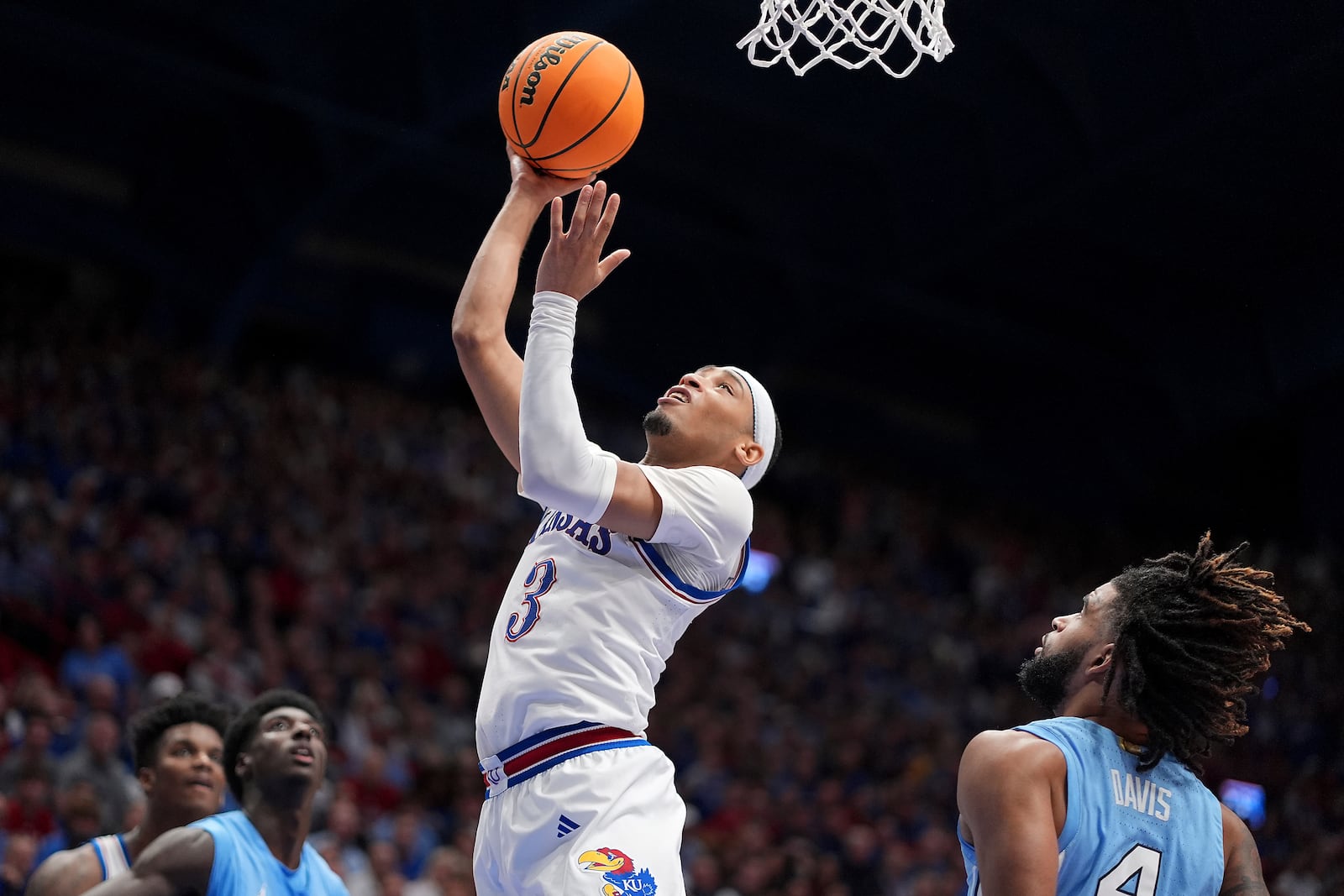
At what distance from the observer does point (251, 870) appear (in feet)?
14.2

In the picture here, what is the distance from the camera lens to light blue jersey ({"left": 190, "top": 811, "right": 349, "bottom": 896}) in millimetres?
4262

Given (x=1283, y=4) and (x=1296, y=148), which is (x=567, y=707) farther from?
(x=1296, y=148)

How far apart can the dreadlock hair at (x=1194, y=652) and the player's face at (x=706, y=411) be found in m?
1.16

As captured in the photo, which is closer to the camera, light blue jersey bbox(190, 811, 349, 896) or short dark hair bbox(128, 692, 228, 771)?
light blue jersey bbox(190, 811, 349, 896)

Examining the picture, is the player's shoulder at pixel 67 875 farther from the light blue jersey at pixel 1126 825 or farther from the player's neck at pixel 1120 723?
the player's neck at pixel 1120 723

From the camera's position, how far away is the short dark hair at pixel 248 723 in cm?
485

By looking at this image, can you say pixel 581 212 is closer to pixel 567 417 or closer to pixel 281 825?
pixel 567 417

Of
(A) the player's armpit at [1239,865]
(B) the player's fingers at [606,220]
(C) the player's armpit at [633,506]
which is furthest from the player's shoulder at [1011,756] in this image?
(B) the player's fingers at [606,220]

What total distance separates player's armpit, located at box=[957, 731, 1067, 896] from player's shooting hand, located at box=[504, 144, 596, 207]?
5.75ft

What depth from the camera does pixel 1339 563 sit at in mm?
14883

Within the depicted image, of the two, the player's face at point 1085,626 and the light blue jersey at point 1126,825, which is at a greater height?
the player's face at point 1085,626

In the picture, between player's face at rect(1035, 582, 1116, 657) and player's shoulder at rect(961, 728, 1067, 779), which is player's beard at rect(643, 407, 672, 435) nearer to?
player's face at rect(1035, 582, 1116, 657)

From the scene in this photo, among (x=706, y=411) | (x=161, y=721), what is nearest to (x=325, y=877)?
(x=161, y=721)

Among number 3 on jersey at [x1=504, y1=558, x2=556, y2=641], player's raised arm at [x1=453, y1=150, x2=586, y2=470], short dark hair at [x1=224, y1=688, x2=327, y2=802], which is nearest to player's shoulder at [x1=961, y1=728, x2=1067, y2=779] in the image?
number 3 on jersey at [x1=504, y1=558, x2=556, y2=641]
